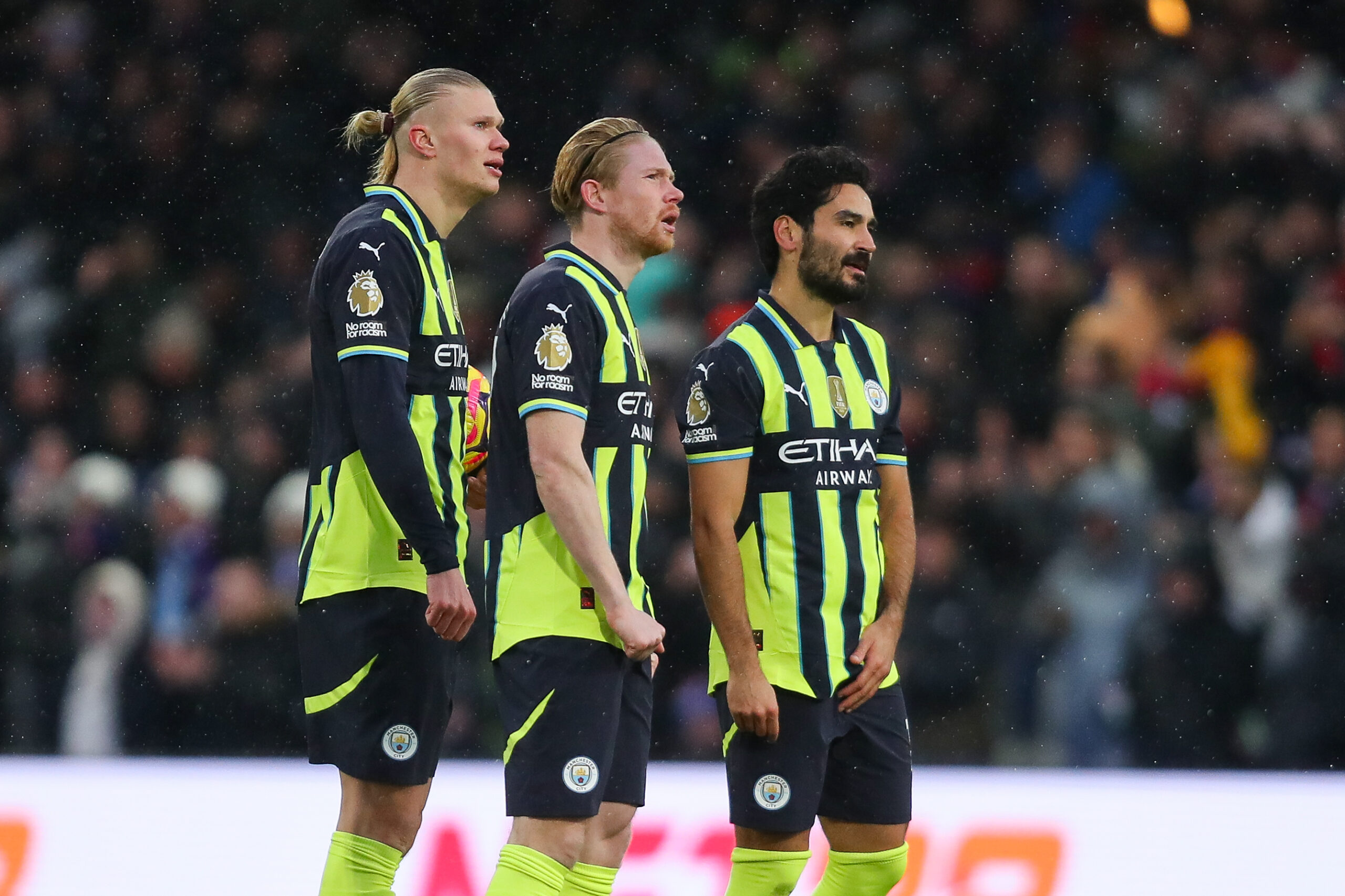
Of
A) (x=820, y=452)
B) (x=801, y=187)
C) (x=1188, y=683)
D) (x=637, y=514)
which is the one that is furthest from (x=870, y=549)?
(x=1188, y=683)

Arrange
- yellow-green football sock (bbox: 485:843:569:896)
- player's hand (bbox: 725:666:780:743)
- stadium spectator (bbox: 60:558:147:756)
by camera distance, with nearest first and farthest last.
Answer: yellow-green football sock (bbox: 485:843:569:896) → player's hand (bbox: 725:666:780:743) → stadium spectator (bbox: 60:558:147:756)

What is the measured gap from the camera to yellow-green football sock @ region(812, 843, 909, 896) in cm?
367

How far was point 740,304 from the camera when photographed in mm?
7668

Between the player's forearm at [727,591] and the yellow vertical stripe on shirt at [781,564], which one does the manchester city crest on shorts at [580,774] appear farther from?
the yellow vertical stripe on shirt at [781,564]

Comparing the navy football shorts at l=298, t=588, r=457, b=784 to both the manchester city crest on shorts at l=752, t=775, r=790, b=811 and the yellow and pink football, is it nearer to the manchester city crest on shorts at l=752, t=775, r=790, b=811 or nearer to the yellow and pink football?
the yellow and pink football

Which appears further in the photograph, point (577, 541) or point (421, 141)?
point (421, 141)

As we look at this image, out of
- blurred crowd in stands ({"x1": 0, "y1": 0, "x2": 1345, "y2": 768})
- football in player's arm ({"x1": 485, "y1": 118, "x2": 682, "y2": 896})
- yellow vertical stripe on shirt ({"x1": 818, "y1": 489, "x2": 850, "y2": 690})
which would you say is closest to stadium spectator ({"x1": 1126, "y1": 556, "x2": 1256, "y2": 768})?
blurred crowd in stands ({"x1": 0, "y1": 0, "x2": 1345, "y2": 768})

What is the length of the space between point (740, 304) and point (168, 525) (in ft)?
8.76

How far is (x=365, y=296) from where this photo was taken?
10.7 feet

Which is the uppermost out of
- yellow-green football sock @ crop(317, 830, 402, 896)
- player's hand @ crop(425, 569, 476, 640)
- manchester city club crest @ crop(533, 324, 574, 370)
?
manchester city club crest @ crop(533, 324, 574, 370)

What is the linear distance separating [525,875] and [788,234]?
1548 millimetres

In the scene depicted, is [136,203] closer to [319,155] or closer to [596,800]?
[319,155]

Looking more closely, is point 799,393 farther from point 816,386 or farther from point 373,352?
point 373,352

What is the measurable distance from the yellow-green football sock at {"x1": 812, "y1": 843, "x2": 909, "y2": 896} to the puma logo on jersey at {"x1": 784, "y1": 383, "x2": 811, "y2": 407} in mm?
975
